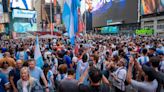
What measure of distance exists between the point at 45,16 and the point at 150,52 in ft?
377

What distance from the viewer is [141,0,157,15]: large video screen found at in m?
76.3

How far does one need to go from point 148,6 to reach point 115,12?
29705 mm

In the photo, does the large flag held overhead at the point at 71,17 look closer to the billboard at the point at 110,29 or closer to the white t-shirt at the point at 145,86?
the white t-shirt at the point at 145,86

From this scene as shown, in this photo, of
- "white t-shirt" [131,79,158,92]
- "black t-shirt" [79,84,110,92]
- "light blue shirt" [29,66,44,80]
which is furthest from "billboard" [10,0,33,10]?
"black t-shirt" [79,84,110,92]

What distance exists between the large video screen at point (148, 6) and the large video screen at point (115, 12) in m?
7.48

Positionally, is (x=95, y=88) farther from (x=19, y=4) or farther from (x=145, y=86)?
(x=19, y=4)

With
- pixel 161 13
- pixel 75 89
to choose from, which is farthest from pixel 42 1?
pixel 75 89

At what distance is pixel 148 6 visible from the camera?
79.8 metres

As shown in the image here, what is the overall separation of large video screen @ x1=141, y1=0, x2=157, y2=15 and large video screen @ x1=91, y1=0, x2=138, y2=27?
295 inches

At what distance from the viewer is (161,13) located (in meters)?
75.8

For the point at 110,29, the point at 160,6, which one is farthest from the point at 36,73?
the point at 110,29

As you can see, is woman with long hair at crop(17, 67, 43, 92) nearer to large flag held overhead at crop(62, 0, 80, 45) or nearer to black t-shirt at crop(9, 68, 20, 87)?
black t-shirt at crop(9, 68, 20, 87)

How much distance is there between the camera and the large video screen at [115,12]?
94.2 metres

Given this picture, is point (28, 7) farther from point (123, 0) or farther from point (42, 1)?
point (42, 1)
